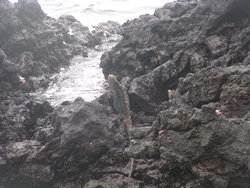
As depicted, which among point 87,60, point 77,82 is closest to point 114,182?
point 77,82

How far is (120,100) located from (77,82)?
6.23 metres

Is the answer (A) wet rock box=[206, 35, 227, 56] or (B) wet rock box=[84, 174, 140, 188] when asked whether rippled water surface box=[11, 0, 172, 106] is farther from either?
(B) wet rock box=[84, 174, 140, 188]

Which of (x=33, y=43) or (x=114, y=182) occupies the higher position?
(x=33, y=43)

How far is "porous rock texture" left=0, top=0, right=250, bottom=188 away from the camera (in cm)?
773

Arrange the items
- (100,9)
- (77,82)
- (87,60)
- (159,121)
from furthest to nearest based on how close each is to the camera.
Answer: (100,9), (87,60), (77,82), (159,121)

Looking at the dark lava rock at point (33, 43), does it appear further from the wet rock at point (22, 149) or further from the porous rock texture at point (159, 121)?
the wet rock at point (22, 149)

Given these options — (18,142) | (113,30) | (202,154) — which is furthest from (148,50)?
(113,30)

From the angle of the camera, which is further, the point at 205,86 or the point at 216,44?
the point at 216,44

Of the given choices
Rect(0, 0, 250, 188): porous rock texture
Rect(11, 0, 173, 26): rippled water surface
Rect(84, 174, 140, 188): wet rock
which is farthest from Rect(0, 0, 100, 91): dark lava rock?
Rect(84, 174, 140, 188): wet rock

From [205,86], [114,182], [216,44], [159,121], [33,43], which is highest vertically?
[33,43]

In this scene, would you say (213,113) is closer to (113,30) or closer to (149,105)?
(149,105)

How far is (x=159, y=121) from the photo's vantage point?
29.8 feet

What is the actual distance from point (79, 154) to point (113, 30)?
18.6 meters

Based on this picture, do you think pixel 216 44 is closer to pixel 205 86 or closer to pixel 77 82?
pixel 205 86
